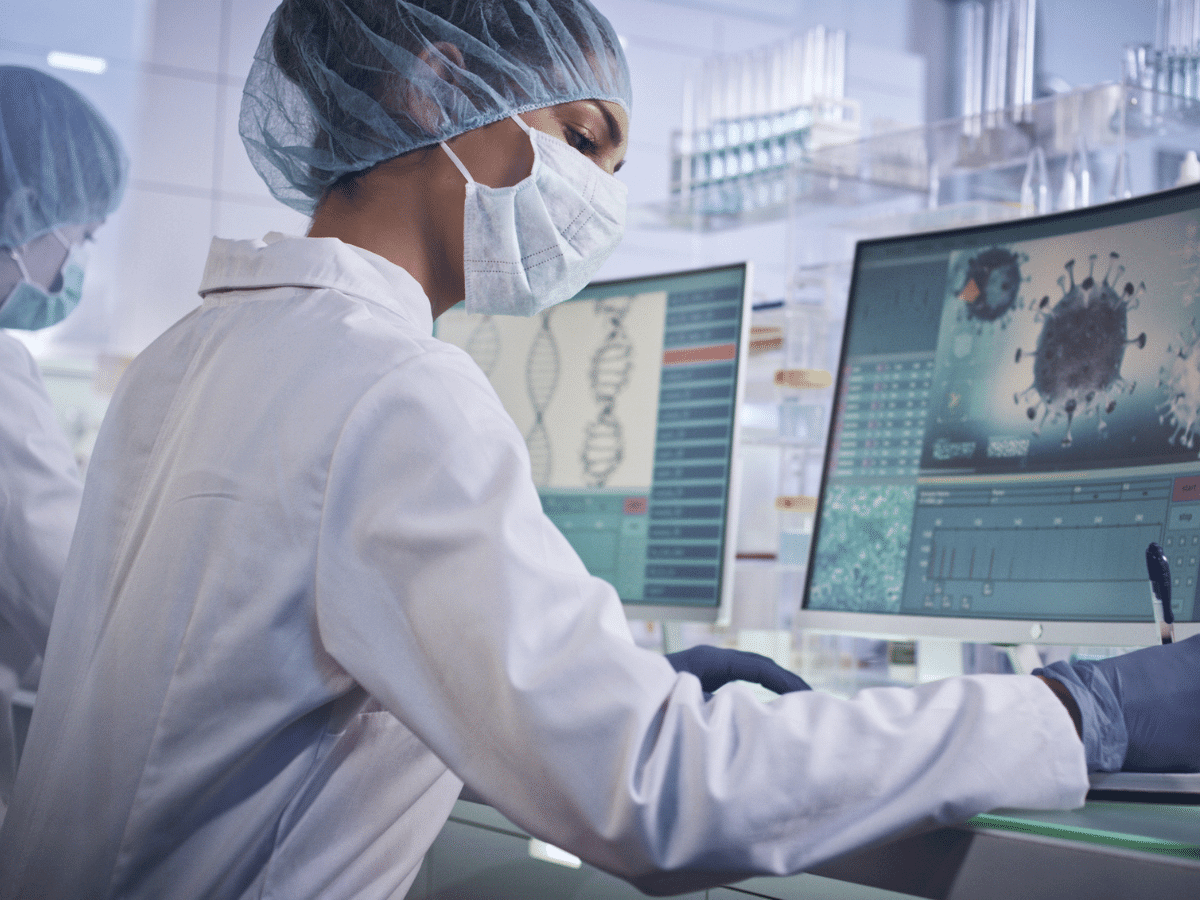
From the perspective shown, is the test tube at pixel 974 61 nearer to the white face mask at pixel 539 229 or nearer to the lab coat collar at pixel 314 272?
the white face mask at pixel 539 229

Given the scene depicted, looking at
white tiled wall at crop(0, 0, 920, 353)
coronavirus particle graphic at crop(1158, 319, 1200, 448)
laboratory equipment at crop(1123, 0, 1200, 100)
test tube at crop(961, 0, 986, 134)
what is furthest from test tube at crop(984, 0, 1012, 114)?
coronavirus particle graphic at crop(1158, 319, 1200, 448)

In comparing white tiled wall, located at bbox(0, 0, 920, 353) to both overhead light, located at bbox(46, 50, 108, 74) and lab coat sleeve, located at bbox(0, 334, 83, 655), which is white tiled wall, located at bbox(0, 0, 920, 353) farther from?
lab coat sleeve, located at bbox(0, 334, 83, 655)

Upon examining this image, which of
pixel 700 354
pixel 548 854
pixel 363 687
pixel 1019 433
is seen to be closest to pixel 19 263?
Answer: pixel 700 354

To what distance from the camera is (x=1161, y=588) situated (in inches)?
37.7

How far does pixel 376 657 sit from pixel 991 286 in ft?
2.97

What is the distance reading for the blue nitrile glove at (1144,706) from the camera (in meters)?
0.75

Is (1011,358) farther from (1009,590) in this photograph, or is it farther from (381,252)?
(381,252)

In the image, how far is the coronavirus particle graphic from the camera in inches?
42.1

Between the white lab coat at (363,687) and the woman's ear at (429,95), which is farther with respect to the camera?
the woman's ear at (429,95)

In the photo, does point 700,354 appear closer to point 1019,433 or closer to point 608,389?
point 608,389

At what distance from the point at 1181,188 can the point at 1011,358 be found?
239mm

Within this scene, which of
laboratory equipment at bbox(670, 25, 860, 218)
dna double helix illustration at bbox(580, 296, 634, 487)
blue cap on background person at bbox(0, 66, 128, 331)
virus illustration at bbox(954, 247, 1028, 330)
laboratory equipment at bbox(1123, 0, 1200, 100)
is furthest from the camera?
laboratory equipment at bbox(670, 25, 860, 218)

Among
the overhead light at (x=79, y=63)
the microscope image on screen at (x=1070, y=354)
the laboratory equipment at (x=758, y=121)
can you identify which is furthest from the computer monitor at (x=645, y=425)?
the overhead light at (x=79, y=63)

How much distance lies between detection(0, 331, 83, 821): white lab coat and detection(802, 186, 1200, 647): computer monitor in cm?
96
